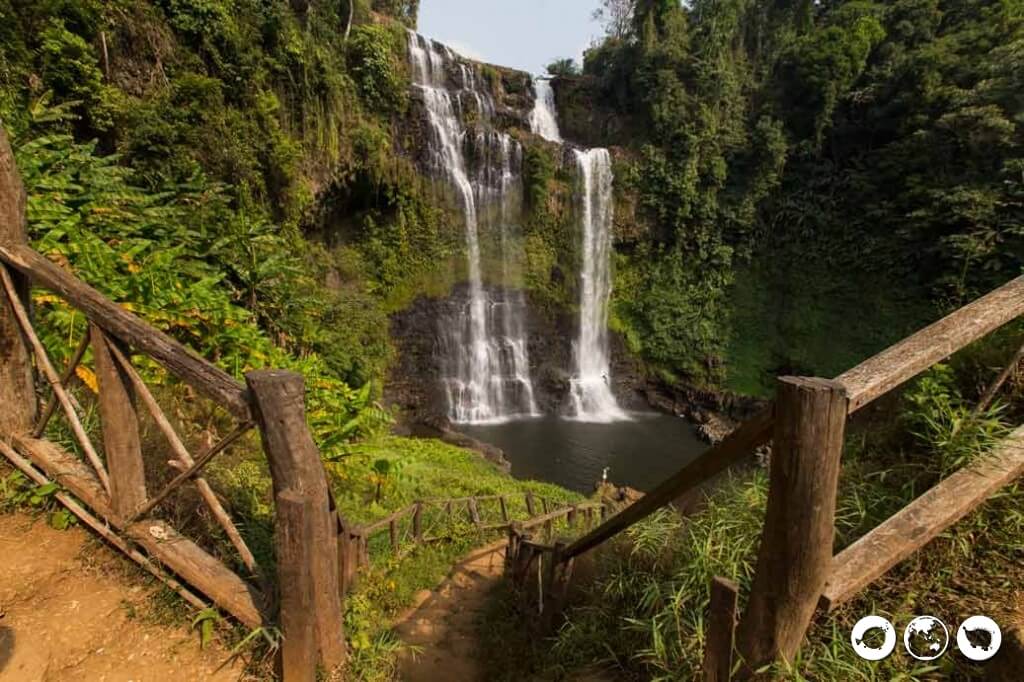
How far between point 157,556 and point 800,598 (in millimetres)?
2615

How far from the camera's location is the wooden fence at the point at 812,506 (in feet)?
4.21

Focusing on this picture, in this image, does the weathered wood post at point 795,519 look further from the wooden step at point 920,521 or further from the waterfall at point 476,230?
the waterfall at point 476,230

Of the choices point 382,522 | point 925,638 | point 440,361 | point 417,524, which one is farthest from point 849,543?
point 440,361

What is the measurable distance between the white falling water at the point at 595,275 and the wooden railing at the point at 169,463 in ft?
48.2

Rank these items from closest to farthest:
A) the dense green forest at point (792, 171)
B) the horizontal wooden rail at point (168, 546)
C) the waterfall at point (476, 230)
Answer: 1. the horizontal wooden rail at point (168, 546)
2. the dense green forest at point (792, 171)
3. the waterfall at point (476, 230)

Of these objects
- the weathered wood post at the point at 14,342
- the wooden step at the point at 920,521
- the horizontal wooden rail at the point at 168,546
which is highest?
the weathered wood post at the point at 14,342

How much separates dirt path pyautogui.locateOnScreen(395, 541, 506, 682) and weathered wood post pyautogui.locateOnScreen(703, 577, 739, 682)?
246 cm

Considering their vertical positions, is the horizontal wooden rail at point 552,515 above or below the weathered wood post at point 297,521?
below

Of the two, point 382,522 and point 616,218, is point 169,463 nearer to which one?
point 382,522

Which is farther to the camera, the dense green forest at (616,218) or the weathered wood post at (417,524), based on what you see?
the weathered wood post at (417,524)

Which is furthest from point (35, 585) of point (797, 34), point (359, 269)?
point (797, 34)

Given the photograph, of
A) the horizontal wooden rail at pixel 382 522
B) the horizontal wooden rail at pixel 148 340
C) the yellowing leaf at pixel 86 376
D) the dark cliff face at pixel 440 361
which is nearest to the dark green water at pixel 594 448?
the dark cliff face at pixel 440 361

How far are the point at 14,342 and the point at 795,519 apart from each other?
3.94 meters

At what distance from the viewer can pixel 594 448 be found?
1293cm
